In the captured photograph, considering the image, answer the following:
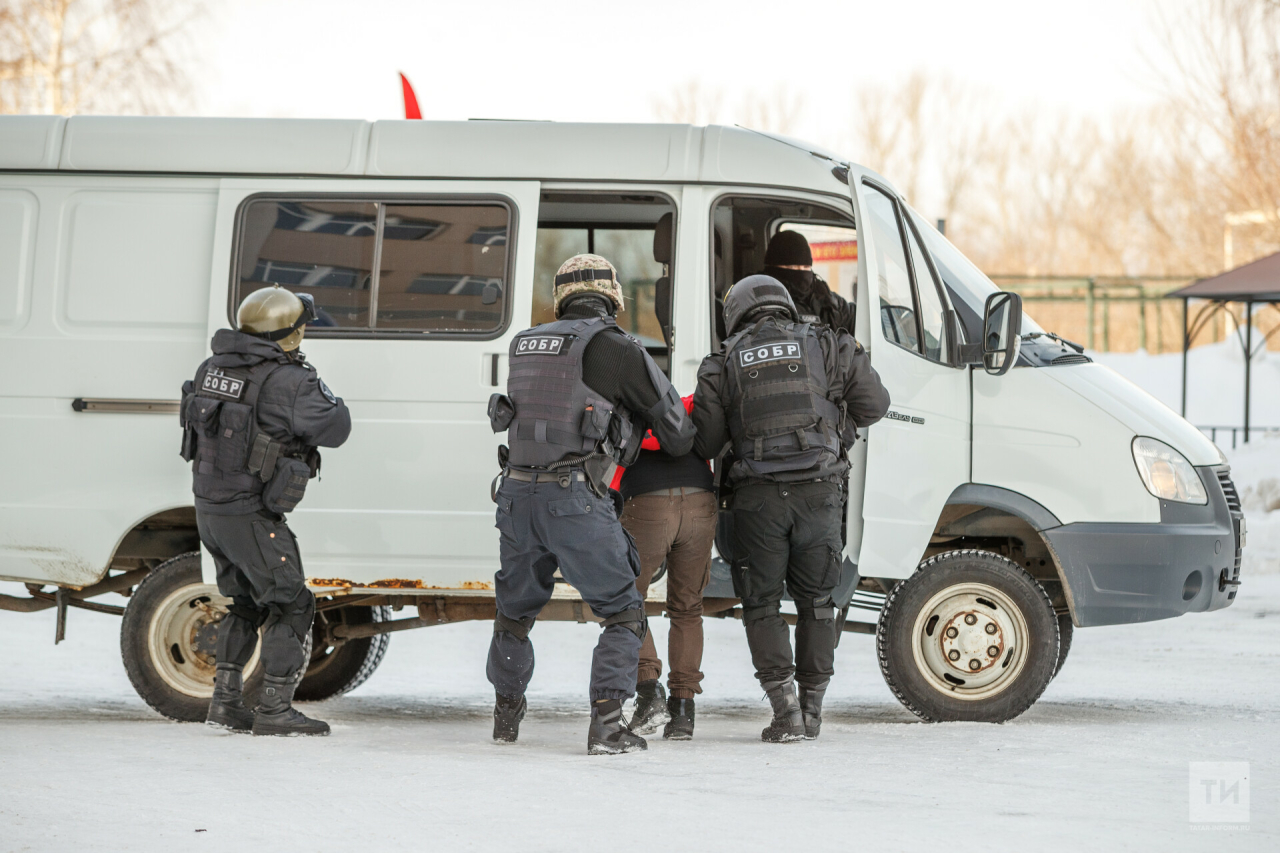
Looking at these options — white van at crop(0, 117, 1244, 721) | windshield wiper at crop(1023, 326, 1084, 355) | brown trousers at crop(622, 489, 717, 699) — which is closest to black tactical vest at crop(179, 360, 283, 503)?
white van at crop(0, 117, 1244, 721)

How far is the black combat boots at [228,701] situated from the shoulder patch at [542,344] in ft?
6.00

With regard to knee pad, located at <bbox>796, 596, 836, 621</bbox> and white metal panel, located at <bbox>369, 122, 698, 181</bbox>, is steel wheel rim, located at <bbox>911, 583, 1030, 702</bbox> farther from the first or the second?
white metal panel, located at <bbox>369, 122, 698, 181</bbox>

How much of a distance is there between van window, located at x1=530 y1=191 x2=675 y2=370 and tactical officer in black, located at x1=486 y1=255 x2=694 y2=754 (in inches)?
31.9

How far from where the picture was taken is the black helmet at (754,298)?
5551mm

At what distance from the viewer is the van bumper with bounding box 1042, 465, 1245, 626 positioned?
6012mm

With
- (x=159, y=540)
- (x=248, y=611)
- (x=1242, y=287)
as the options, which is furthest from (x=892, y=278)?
(x=1242, y=287)

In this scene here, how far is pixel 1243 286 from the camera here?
56.7ft

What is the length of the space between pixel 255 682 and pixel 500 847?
2.57 meters

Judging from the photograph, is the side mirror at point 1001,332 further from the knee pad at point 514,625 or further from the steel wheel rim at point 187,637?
the steel wheel rim at point 187,637

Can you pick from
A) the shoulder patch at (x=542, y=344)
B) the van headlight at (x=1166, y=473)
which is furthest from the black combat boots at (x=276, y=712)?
the van headlight at (x=1166, y=473)

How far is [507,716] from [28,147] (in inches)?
124

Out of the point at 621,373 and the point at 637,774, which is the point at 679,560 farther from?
the point at 637,774

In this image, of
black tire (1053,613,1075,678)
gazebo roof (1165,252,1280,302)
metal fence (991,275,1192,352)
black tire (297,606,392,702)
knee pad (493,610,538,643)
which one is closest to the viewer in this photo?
knee pad (493,610,538,643)

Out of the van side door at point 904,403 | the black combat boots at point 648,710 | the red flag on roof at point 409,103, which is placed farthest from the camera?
the red flag on roof at point 409,103
